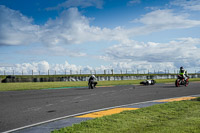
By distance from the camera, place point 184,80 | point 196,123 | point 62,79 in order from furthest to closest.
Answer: point 62,79 < point 184,80 < point 196,123

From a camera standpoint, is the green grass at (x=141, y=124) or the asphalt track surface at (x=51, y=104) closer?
the green grass at (x=141, y=124)

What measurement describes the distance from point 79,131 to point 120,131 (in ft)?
2.85

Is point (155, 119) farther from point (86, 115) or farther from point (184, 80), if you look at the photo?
point (184, 80)

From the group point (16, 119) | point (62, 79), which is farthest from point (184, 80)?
point (62, 79)

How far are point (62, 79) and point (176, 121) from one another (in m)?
37.4

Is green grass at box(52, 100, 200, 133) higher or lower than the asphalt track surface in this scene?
higher

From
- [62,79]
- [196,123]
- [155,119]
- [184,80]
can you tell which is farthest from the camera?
[62,79]

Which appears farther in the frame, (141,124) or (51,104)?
(51,104)

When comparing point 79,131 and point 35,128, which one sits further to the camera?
point 35,128

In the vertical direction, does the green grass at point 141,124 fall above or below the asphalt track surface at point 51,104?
above

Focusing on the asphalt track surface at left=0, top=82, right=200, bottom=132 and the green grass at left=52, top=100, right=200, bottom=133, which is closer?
the green grass at left=52, top=100, right=200, bottom=133

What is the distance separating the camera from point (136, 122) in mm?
5555

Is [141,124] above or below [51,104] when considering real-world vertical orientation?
above

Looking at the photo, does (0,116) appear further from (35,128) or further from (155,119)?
(155,119)
